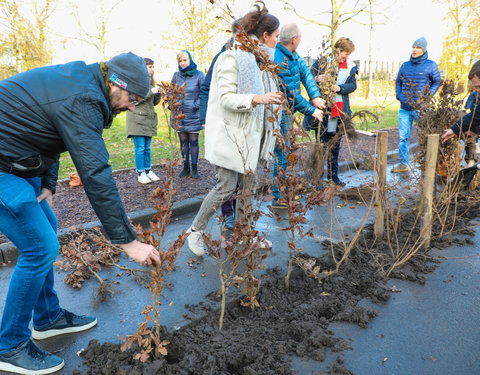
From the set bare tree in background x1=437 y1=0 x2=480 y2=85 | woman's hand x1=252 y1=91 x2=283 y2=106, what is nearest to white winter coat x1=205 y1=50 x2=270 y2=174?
woman's hand x1=252 y1=91 x2=283 y2=106

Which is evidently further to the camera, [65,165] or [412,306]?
[65,165]

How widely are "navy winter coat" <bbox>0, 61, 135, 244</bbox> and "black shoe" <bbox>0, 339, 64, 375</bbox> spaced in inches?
36.5

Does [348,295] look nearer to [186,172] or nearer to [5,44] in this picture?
[186,172]

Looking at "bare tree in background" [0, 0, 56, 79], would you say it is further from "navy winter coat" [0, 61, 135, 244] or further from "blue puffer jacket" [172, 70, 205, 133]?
"navy winter coat" [0, 61, 135, 244]

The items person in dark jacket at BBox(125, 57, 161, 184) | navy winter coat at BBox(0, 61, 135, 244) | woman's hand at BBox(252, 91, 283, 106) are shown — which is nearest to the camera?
navy winter coat at BBox(0, 61, 135, 244)

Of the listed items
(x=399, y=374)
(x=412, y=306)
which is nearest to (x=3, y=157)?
(x=399, y=374)

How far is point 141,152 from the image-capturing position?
634cm

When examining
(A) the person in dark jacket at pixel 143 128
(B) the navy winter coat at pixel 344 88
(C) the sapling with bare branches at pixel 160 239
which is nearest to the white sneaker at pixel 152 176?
(A) the person in dark jacket at pixel 143 128

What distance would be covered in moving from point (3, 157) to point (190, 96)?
493cm

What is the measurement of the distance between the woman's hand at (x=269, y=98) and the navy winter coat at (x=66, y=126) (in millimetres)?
1210

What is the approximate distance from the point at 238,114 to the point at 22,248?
196 cm

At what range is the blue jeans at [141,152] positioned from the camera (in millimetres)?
6320

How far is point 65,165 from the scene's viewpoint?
797 centimetres

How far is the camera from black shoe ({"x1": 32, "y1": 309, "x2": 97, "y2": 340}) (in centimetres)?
256
